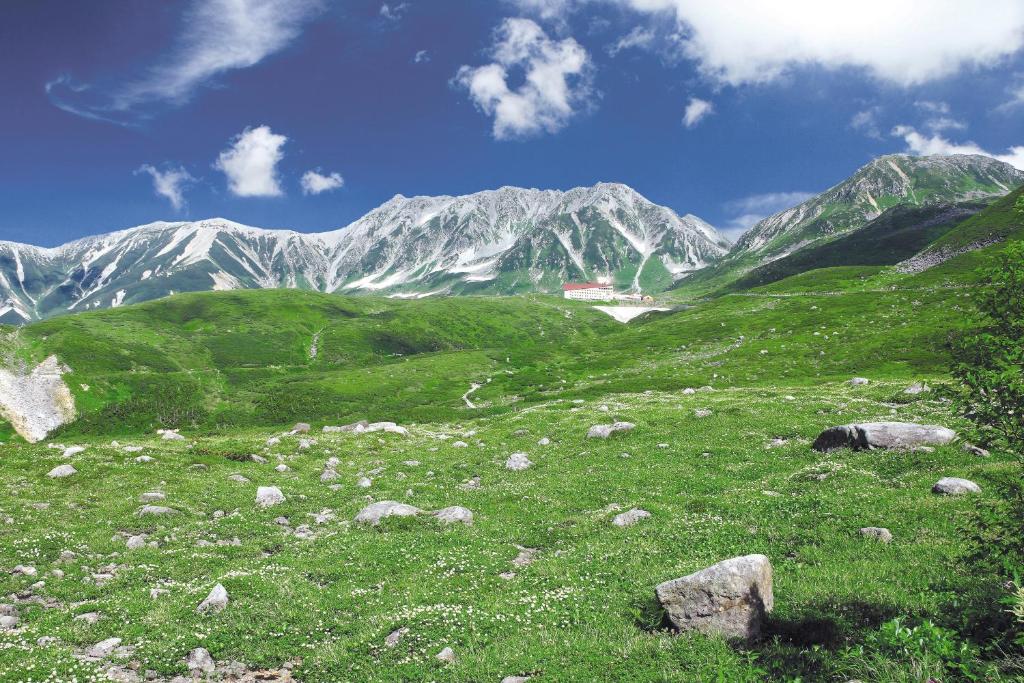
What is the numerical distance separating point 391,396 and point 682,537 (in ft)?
373

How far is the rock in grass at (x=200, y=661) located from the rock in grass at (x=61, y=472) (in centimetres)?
2442

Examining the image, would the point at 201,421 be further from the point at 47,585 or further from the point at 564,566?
the point at 564,566

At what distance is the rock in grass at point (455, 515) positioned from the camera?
73.4ft

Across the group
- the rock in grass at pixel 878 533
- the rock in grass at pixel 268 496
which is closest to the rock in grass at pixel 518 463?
the rock in grass at pixel 268 496

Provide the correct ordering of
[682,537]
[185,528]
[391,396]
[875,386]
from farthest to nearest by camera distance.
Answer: [391,396] → [875,386] → [185,528] → [682,537]

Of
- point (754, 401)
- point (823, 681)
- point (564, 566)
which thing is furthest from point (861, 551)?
point (754, 401)

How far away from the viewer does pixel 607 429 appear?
128ft

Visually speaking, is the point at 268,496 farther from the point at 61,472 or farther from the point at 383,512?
the point at 61,472

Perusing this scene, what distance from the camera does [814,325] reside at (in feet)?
381

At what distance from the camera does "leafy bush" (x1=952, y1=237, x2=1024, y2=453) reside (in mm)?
9453

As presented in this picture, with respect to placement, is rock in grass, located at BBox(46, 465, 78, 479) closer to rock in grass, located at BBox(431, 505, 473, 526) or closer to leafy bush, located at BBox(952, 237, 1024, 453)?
rock in grass, located at BBox(431, 505, 473, 526)

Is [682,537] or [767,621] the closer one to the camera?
[767,621]

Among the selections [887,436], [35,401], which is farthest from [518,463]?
[35,401]

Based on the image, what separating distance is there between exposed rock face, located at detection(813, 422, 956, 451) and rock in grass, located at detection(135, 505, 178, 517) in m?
34.5
